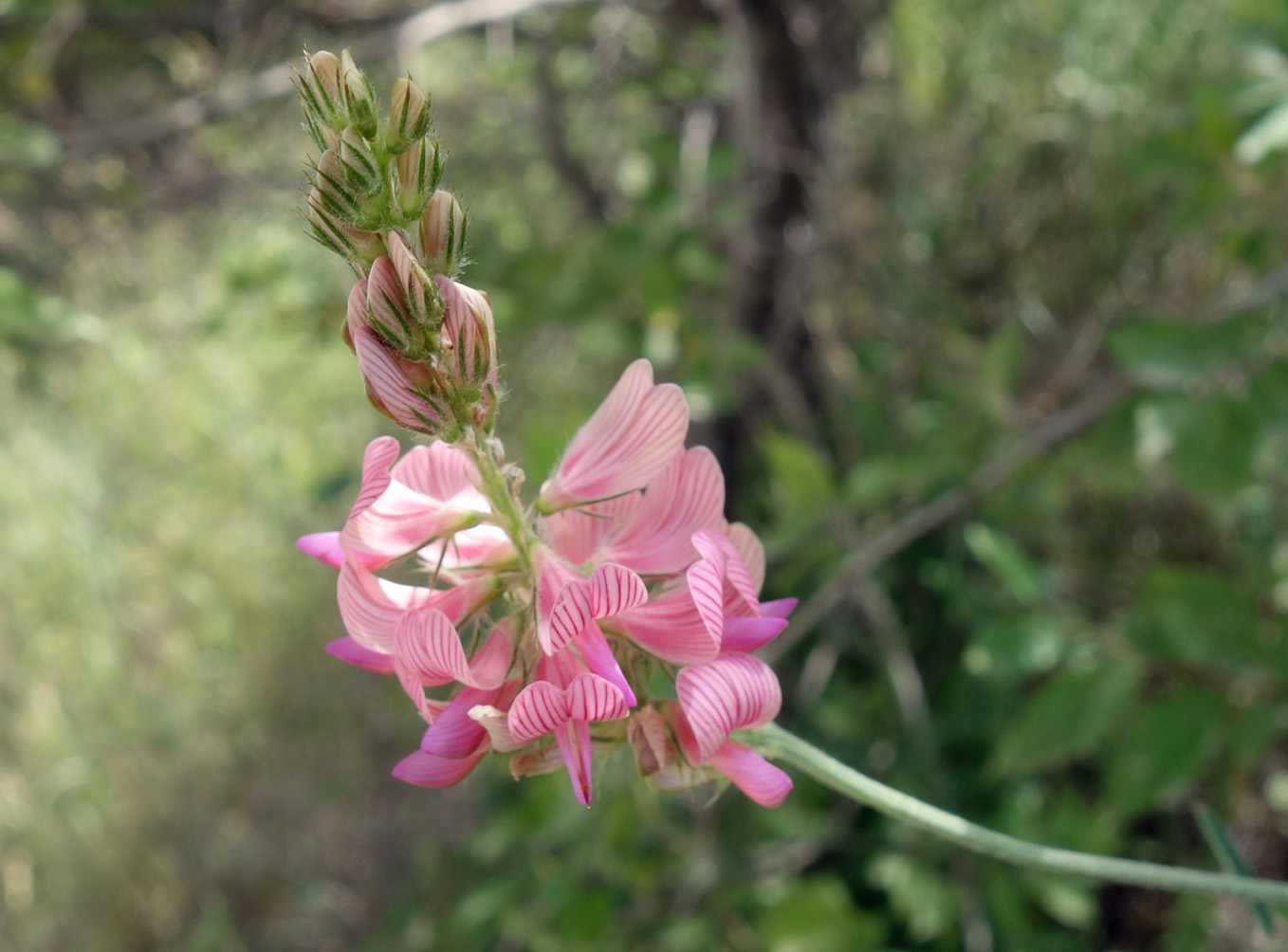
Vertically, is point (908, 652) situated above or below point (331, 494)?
below

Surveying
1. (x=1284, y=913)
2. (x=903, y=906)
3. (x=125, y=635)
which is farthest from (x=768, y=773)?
(x=125, y=635)

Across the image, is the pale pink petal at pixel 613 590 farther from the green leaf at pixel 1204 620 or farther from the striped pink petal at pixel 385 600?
the green leaf at pixel 1204 620

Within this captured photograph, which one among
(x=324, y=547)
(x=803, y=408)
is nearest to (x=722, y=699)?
(x=324, y=547)

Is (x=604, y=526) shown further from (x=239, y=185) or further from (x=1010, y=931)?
(x=239, y=185)

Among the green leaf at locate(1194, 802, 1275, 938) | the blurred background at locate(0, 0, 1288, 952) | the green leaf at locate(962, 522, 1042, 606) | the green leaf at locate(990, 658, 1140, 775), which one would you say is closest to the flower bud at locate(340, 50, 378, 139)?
the blurred background at locate(0, 0, 1288, 952)

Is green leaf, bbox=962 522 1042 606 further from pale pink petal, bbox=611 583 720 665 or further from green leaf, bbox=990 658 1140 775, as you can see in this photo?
pale pink petal, bbox=611 583 720 665

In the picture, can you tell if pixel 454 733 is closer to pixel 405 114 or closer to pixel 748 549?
pixel 748 549
